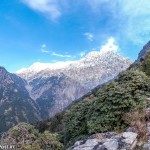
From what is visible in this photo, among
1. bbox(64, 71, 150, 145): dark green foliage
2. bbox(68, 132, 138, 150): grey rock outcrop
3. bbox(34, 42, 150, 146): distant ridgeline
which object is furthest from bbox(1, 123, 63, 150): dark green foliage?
bbox(68, 132, 138, 150): grey rock outcrop

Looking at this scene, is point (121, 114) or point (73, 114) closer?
point (121, 114)

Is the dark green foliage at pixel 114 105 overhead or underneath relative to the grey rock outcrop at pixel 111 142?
overhead

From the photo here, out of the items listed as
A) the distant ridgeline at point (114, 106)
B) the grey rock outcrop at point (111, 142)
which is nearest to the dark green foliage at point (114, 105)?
the distant ridgeline at point (114, 106)

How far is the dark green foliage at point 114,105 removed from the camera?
27.6 m

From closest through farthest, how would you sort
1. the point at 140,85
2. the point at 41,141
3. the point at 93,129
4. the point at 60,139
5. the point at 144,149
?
the point at 144,149, the point at 93,129, the point at 140,85, the point at 41,141, the point at 60,139

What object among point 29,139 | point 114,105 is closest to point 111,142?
point 114,105

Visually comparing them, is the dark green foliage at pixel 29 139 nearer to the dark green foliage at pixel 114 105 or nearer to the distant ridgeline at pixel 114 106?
the distant ridgeline at pixel 114 106

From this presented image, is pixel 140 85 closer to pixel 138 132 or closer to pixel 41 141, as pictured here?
pixel 138 132

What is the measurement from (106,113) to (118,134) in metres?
4.01

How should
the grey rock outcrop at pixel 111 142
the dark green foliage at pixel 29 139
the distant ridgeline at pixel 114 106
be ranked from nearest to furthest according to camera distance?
the grey rock outcrop at pixel 111 142
the distant ridgeline at pixel 114 106
the dark green foliage at pixel 29 139

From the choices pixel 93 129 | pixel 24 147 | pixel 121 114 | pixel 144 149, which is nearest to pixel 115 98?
pixel 121 114

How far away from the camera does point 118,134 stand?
24.5 metres

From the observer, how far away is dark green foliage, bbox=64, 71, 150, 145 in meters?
27.6

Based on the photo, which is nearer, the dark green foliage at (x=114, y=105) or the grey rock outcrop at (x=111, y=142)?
the grey rock outcrop at (x=111, y=142)
